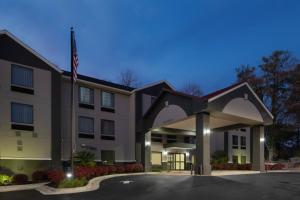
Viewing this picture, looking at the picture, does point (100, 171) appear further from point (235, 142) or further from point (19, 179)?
point (235, 142)

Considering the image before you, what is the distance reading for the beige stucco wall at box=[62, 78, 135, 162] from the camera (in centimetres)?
3031

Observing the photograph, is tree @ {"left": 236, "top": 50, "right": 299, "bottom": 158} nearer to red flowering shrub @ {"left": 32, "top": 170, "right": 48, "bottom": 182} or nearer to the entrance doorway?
the entrance doorway

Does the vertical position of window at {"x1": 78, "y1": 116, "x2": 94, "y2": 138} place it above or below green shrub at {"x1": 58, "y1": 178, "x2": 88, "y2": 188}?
above

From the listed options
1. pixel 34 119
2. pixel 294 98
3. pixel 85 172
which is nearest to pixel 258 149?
pixel 85 172

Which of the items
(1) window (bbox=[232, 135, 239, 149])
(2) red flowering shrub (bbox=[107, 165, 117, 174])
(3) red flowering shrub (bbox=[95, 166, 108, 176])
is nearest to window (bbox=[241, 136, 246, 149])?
(1) window (bbox=[232, 135, 239, 149])

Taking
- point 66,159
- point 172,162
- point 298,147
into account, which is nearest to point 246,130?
point 298,147

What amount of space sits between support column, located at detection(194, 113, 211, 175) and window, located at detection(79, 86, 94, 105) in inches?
443

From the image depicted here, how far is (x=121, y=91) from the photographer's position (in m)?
35.0

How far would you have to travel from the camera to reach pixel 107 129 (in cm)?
3388

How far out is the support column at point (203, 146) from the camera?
25844mm

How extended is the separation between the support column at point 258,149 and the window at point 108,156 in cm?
1338

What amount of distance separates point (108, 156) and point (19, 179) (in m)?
10.8

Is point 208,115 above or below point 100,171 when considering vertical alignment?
above

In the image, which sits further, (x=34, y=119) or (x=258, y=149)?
(x=258, y=149)
